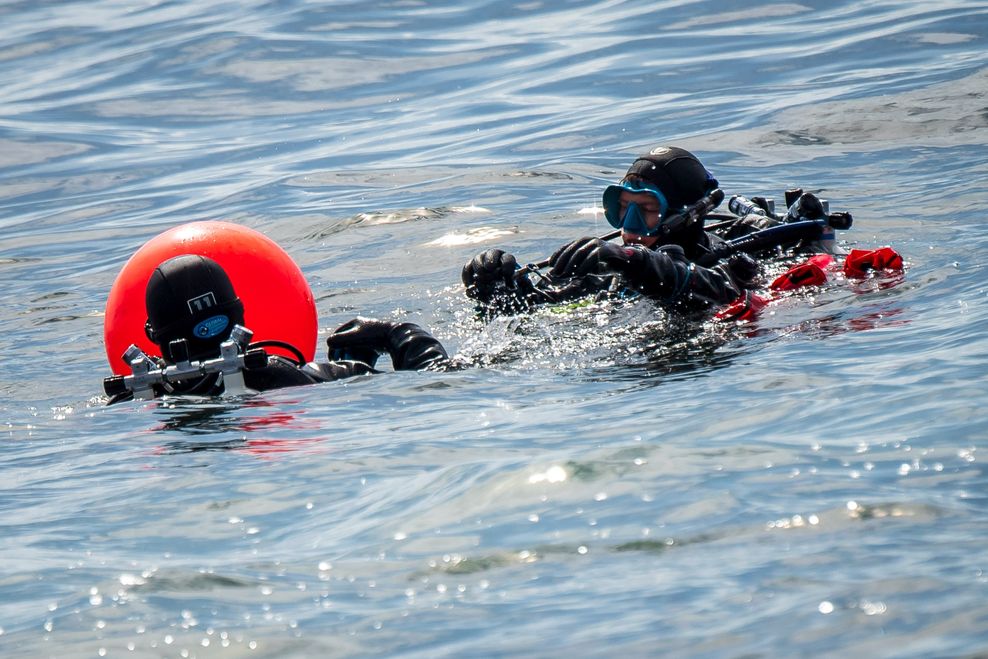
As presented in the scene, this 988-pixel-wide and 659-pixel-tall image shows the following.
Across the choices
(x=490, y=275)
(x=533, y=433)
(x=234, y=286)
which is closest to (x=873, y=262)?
(x=490, y=275)

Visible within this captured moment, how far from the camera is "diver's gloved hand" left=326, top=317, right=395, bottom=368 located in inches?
259

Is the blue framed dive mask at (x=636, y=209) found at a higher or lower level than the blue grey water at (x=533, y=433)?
higher

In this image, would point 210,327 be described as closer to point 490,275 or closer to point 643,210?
point 490,275

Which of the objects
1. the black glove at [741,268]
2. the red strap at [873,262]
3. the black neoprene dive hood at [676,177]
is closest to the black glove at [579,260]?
the black neoprene dive hood at [676,177]

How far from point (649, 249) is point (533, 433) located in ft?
8.11

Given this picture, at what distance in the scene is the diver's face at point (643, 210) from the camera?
7602 millimetres

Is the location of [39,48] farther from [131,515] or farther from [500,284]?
[131,515]

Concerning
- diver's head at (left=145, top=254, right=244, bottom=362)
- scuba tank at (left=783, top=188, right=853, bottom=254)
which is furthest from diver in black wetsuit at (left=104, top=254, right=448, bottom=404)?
scuba tank at (left=783, top=188, right=853, bottom=254)

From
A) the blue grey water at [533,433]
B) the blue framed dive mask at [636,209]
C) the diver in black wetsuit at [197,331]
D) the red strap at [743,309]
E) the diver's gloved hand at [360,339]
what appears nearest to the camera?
the blue grey water at [533,433]

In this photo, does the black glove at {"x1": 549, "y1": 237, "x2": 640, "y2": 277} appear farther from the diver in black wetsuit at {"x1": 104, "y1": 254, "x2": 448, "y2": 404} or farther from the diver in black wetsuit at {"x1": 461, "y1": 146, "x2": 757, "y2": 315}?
the diver in black wetsuit at {"x1": 104, "y1": 254, "x2": 448, "y2": 404}

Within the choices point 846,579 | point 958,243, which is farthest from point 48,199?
point 846,579

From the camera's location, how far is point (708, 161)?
40.9 ft

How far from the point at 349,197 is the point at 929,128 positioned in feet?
17.9

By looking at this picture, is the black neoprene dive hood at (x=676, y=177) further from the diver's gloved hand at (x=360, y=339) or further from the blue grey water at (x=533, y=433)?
the diver's gloved hand at (x=360, y=339)
